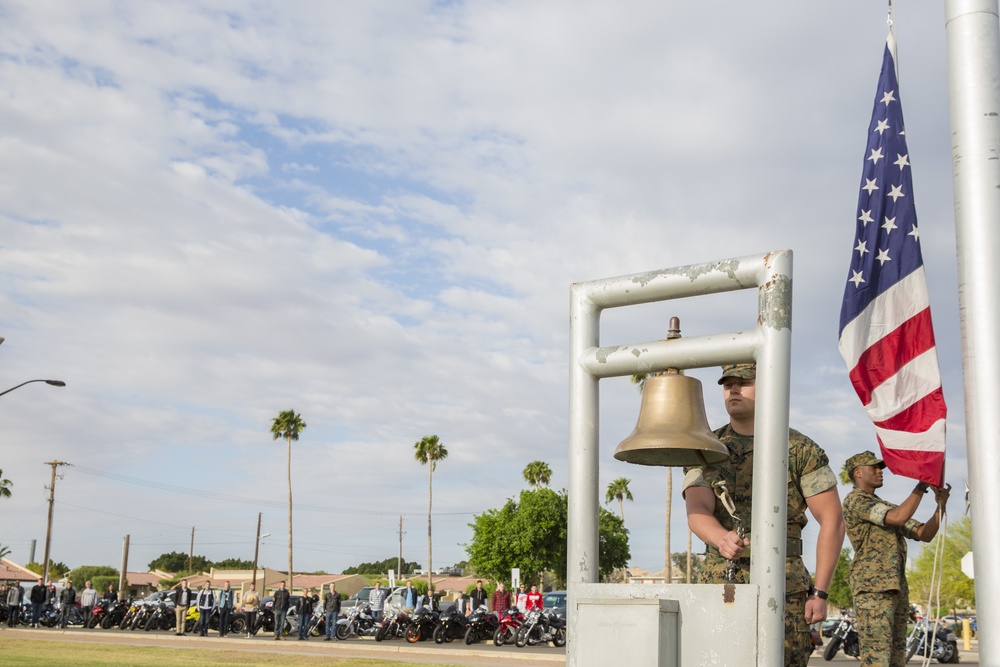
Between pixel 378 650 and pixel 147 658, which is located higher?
pixel 147 658

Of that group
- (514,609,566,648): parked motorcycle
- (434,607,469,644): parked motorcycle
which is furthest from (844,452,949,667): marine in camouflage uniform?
(434,607,469,644): parked motorcycle

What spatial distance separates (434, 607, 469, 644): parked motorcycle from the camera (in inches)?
1149

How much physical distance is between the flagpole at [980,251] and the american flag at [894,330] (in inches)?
43.6

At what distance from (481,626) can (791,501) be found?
25.0 meters

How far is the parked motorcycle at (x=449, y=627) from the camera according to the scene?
29188 mm

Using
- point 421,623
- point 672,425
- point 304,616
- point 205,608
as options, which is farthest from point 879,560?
point 205,608

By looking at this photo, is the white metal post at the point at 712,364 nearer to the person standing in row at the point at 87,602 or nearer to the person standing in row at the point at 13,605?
the person standing in row at the point at 87,602

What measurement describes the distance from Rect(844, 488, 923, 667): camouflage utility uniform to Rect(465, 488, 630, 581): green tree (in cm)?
5578

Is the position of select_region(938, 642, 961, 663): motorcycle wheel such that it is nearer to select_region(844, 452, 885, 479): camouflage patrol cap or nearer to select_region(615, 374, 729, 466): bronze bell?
select_region(844, 452, 885, 479): camouflage patrol cap

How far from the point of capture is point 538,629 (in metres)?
28.7

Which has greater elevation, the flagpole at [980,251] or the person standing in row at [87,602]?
the flagpole at [980,251]

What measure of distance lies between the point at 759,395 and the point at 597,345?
93 cm

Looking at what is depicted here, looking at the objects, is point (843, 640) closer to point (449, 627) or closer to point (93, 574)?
point (449, 627)

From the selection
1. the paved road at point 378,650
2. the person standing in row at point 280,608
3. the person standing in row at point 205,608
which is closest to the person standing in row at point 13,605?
the paved road at point 378,650
